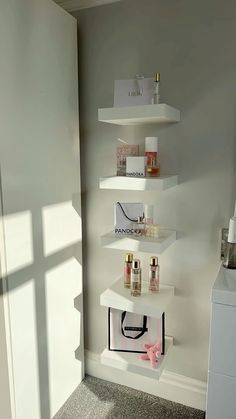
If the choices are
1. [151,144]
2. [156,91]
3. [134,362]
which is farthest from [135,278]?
[156,91]

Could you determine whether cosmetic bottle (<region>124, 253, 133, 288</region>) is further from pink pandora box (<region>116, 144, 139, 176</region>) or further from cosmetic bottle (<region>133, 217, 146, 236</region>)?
pink pandora box (<region>116, 144, 139, 176</region>)

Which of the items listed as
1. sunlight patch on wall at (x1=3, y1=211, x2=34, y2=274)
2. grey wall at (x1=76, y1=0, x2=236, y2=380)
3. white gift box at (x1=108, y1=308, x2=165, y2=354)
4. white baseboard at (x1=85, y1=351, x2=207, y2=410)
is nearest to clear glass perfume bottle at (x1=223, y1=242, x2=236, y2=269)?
grey wall at (x1=76, y1=0, x2=236, y2=380)

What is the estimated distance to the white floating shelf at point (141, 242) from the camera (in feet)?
4.53

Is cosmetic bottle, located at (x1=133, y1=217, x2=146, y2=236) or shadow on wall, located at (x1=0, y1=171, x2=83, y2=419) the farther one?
cosmetic bottle, located at (x1=133, y1=217, x2=146, y2=236)

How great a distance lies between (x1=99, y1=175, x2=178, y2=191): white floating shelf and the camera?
133 centimetres

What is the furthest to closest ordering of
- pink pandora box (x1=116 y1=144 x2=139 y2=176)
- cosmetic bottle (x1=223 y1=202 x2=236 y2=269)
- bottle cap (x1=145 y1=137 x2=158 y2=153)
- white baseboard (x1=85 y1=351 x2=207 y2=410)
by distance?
white baseboard (x1=85 y1=351 x2=207 y2=410) → pink pandora box (x1=116 y1=144 x2=139 y2=176) → bottle cap (x1=145 y1=137 x2=158 y2=153) → cosmetic bottle (x1=223 y1=202 x2=236 y2=269)

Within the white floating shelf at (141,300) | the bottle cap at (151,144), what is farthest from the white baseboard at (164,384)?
the bottle cap at (151,144)

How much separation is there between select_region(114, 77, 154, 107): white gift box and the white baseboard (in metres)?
1.41

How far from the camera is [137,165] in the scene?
141cm

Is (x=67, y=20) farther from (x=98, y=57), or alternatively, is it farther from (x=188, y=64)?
(x=188, y=64)

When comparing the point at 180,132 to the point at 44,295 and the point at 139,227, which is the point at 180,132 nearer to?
the point at 139,227

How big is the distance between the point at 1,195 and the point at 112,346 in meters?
0.98

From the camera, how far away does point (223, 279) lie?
1.22 m

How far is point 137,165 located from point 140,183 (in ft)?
0.31
